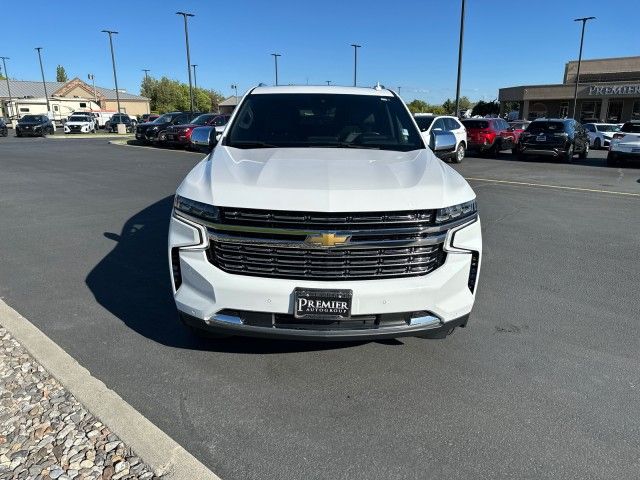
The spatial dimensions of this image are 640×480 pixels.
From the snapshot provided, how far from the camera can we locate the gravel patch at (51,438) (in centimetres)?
237

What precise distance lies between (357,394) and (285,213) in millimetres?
1210

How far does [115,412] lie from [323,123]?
9.34ft

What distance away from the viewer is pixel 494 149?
2188 cm

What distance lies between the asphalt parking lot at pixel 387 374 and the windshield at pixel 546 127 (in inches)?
583

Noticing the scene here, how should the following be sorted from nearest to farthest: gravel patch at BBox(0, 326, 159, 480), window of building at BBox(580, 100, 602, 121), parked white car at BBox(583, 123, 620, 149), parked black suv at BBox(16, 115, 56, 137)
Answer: gravel patch at BBox(0, 326, 159, 480), parked white car at BBox(583, 123, 620, 149), parked black suv at BBox(16, 115, 56, 137), window of building at BBox(580, 100, 602, 121)

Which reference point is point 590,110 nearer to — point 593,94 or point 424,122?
point 593,94

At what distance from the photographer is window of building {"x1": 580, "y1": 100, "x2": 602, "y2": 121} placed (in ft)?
170

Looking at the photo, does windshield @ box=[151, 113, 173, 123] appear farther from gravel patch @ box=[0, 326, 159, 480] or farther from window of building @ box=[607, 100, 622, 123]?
window of building @ box=[607, 100, 622, 123]

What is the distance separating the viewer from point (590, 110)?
2071 inches

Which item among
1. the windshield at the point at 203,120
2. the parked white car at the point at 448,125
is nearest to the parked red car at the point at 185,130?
the windshield at the point at 203,120

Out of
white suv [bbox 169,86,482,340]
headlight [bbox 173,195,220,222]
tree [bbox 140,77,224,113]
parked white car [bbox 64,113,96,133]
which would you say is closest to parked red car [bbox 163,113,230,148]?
headlight [bbox 173,195,220,222]

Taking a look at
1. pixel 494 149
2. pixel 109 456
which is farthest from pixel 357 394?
pixel 494 149

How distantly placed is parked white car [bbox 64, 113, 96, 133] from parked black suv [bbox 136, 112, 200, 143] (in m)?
22.2

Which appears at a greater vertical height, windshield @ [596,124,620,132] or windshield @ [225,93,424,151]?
windshield @ [225,93,424,151]
